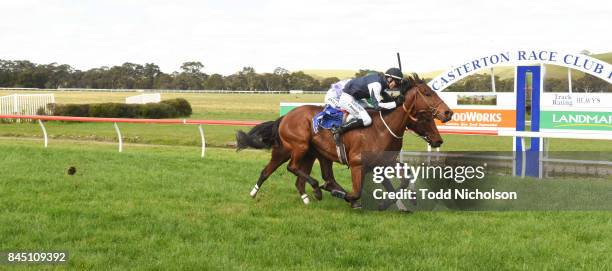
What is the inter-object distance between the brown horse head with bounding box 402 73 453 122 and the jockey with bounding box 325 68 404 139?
0.44 feet

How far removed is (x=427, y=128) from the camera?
6629mm

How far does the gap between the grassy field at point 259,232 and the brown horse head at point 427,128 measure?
0.76 meters

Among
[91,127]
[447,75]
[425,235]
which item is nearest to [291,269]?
[425,235]

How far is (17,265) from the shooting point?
4.48m

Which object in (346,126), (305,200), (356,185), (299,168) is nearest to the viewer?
(356,185)

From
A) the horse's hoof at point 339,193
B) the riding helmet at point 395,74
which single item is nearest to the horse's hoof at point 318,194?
the horse's hoof at point 339,193

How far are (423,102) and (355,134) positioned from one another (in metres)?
0.79

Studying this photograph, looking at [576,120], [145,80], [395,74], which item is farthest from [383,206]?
[145,80]

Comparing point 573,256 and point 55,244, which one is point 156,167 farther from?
point 573,256

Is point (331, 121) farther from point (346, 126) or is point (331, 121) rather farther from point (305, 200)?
point (305, 200)

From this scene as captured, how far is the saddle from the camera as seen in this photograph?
6.82 meters

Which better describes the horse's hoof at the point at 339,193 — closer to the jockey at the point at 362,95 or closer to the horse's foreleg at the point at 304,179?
the horse's foreleg at the point at 304,179

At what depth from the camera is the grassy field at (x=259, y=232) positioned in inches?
185

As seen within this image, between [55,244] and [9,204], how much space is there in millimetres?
1994
